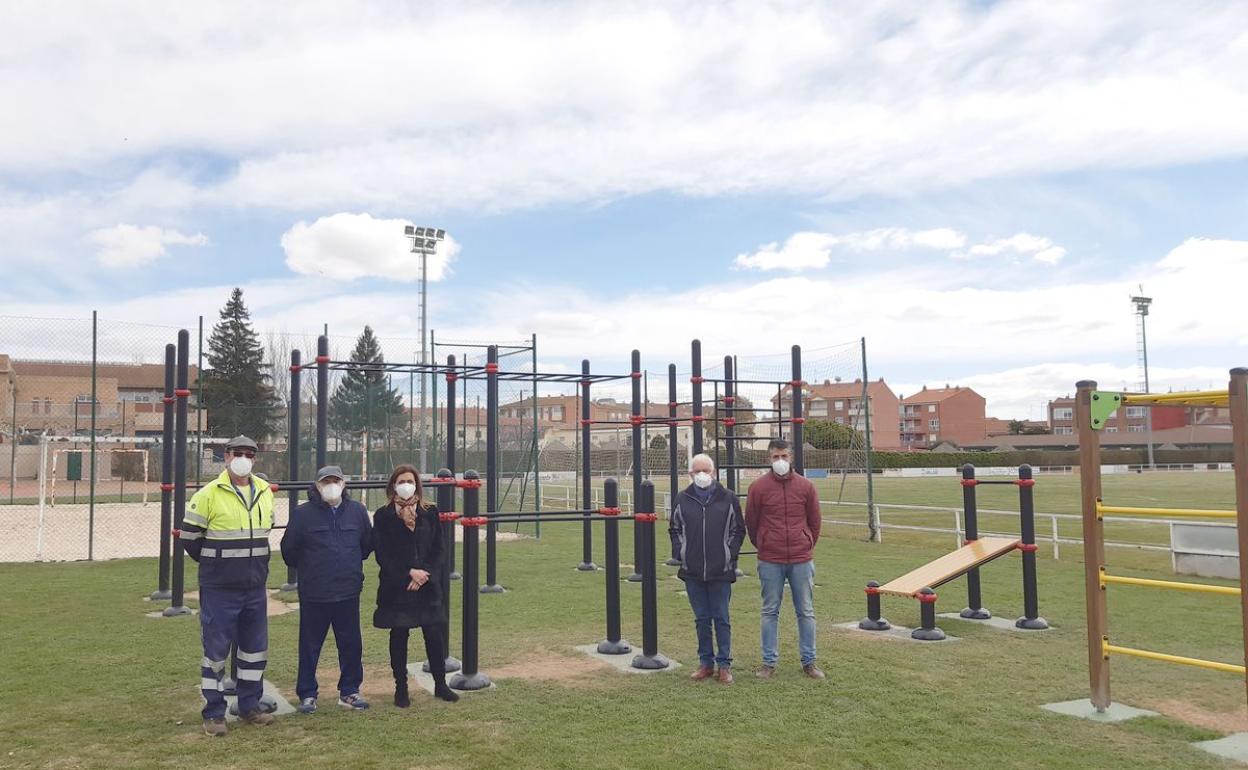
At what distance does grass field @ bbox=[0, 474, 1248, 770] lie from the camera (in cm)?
501

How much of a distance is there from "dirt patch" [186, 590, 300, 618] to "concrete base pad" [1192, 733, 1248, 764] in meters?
7.99

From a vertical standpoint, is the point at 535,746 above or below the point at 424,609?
below

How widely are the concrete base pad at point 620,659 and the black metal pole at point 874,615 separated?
2.31 metres

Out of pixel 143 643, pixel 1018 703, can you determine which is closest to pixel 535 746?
pixel 1018 703

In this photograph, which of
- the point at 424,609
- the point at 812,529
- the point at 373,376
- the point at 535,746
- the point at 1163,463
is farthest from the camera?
the point at 1163,463

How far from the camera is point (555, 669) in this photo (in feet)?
23.2

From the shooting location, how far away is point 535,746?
514cm

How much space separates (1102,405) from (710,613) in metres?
2.93

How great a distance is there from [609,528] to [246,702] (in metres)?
2.82

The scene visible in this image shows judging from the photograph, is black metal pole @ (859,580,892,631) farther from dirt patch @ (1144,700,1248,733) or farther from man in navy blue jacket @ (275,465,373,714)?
man in navy blue jacket @ (275,465,373,714)

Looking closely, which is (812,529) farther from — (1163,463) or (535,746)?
(1163,463)

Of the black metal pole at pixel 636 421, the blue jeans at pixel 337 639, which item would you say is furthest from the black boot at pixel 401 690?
the black metal pole at pixel 636 421

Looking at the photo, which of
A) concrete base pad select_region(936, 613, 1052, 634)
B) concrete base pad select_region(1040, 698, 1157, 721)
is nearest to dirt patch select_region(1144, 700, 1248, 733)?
concrete base pad select_region(1040, 698, 1157, 721)

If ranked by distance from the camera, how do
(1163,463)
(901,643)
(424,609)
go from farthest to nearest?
(1163,463) → (901,643) → (424,609)
